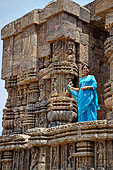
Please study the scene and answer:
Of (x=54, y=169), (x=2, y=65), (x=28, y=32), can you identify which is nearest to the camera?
(x=54, y=169)

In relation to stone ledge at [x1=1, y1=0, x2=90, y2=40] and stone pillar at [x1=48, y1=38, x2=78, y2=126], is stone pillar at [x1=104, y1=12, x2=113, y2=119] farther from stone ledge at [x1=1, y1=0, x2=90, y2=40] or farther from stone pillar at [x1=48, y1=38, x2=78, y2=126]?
stone ledge at [x1=1, y1=0, x2=90, y2=40]

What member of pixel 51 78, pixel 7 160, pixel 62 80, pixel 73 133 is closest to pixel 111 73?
pixel 73 133

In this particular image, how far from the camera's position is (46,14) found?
12.5 metres

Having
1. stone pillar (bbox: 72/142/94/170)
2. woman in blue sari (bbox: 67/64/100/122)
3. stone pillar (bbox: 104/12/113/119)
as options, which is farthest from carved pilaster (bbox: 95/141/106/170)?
woman in blue sari (bbox: 67/64/100/122)

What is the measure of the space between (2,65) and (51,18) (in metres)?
3.19

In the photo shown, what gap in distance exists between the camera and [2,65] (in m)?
14.1

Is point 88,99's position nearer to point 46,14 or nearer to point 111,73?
point 111,73

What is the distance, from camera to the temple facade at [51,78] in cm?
894

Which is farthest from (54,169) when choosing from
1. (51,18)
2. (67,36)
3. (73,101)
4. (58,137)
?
(51,18)

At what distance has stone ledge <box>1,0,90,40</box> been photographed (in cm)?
1196

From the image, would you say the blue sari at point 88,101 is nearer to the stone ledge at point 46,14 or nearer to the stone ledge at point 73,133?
the stone ledge at point 73,133

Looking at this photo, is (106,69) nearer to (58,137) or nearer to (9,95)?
(9,95)

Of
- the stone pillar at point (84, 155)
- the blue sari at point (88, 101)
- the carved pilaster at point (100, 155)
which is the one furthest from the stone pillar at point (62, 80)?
the carved pilaster at point (100, 155)

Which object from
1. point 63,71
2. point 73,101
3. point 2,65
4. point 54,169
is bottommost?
point 54,169
